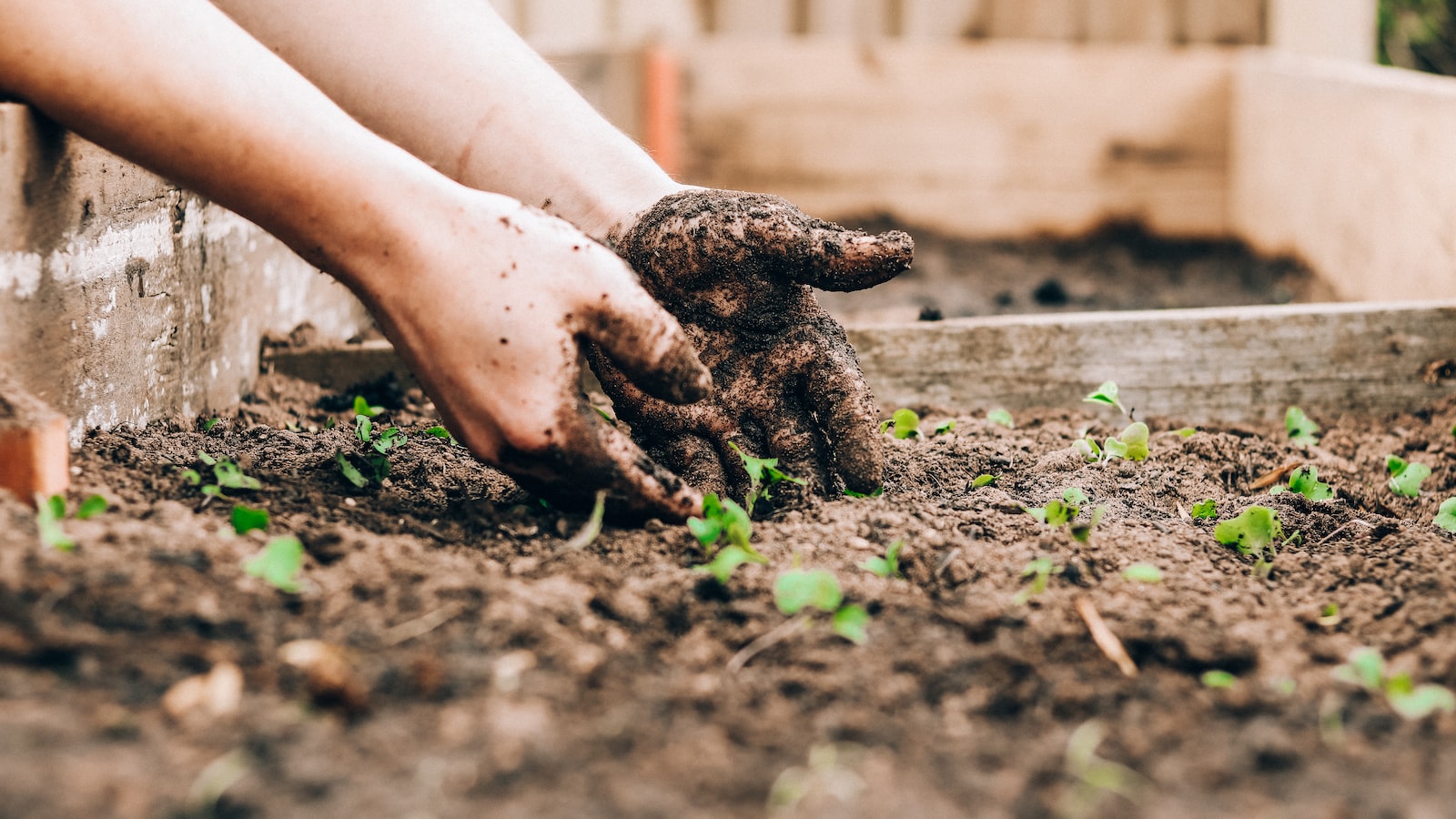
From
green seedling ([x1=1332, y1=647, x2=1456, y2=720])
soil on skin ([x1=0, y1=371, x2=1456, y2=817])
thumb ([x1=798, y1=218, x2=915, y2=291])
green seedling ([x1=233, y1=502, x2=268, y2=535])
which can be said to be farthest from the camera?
thumb ([x1=798, y1=218, x2=915, y2=291])

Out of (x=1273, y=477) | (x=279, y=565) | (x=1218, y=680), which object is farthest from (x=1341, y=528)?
(x=279, y=565)

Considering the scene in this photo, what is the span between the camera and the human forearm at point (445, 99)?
1601 mm

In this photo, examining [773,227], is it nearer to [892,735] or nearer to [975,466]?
[975,466]

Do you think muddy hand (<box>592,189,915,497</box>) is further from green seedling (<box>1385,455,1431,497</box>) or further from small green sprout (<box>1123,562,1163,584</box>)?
green seedling (<box>1385,455,1431,497</box>)

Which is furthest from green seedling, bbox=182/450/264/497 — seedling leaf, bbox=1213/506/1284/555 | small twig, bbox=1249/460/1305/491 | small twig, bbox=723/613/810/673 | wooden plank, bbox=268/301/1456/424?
small twig, bbox=1249/460/1305/491

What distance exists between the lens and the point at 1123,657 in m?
0.97

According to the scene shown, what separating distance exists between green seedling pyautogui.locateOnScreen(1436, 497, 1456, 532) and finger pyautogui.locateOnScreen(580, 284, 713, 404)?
890 mm

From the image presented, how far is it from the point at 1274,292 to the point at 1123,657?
7.73 feet

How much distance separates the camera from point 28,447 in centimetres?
108

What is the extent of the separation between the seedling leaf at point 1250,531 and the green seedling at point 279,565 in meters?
0.97

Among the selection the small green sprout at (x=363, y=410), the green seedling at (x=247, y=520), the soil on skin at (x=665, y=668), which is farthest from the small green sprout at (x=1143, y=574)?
the small green sprout at (x=363, y=410)

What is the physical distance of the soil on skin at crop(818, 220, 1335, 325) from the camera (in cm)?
297

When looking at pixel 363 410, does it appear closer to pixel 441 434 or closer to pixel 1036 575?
pixel 441 434

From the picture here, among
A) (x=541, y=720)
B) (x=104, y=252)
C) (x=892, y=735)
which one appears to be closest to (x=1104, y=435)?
(x=892, y=735)
